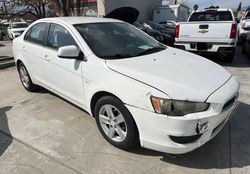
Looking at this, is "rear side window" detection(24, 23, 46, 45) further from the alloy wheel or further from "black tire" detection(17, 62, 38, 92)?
the alloy wheel

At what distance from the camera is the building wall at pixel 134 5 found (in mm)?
20312

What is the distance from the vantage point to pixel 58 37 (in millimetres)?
3789

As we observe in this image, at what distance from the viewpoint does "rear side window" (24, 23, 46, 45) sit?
4183 mm

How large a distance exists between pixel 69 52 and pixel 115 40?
721 millimetres

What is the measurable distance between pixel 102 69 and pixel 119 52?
0.46m

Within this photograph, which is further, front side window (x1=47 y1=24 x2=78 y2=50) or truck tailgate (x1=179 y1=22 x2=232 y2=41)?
truck tailgate (x1=179 y1=22 x2=232 y2=41)

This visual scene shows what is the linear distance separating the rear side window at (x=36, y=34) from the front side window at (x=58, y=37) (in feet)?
0.86

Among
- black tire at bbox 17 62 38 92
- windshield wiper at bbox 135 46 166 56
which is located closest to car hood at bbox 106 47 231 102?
windshield wiper at bbox 135 46 166 56

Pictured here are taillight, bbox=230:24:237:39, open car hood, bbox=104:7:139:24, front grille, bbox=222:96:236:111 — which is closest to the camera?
front grille, bbox=222:96:236:111

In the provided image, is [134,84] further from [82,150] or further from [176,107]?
[82,150]

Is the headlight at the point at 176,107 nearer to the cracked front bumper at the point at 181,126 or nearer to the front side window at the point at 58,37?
the cracked front bumper at the point at 181,126

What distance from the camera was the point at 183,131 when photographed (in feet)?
7.87

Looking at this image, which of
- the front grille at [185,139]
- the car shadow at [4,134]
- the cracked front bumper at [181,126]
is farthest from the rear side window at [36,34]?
the front grille at [185,139]

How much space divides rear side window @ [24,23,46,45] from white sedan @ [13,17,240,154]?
41 millimetres
